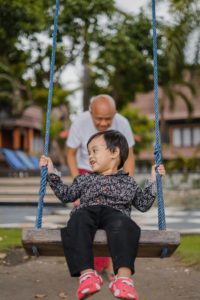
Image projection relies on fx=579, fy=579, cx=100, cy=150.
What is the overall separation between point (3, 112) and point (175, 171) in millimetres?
16412

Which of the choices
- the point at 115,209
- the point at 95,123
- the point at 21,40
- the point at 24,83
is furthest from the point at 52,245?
the point at 24,83

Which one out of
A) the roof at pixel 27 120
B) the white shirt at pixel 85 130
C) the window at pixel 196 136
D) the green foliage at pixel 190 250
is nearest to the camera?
the white shirt at pixel 85 130

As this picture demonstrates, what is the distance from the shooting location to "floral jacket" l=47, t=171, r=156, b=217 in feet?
11.1

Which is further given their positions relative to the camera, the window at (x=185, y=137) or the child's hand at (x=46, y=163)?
the window at (x=185, y=137)

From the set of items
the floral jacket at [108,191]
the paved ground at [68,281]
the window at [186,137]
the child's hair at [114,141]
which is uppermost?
the child's hair at [114,141]

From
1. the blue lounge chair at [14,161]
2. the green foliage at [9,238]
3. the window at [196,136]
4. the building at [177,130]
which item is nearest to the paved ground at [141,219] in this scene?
the green foliage at [9,238]

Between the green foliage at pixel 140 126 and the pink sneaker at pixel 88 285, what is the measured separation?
34.4 meters

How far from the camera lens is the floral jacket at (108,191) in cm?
337

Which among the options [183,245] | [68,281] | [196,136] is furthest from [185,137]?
[68,281]

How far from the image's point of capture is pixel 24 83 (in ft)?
76.1

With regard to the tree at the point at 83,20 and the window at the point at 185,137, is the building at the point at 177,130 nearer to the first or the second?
the window at the point at 185,137

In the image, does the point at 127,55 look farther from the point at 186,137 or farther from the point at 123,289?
the point at 186,137

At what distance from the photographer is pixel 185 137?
4200 centimetres

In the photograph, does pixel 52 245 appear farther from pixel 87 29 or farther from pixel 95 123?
pixel 87 29
